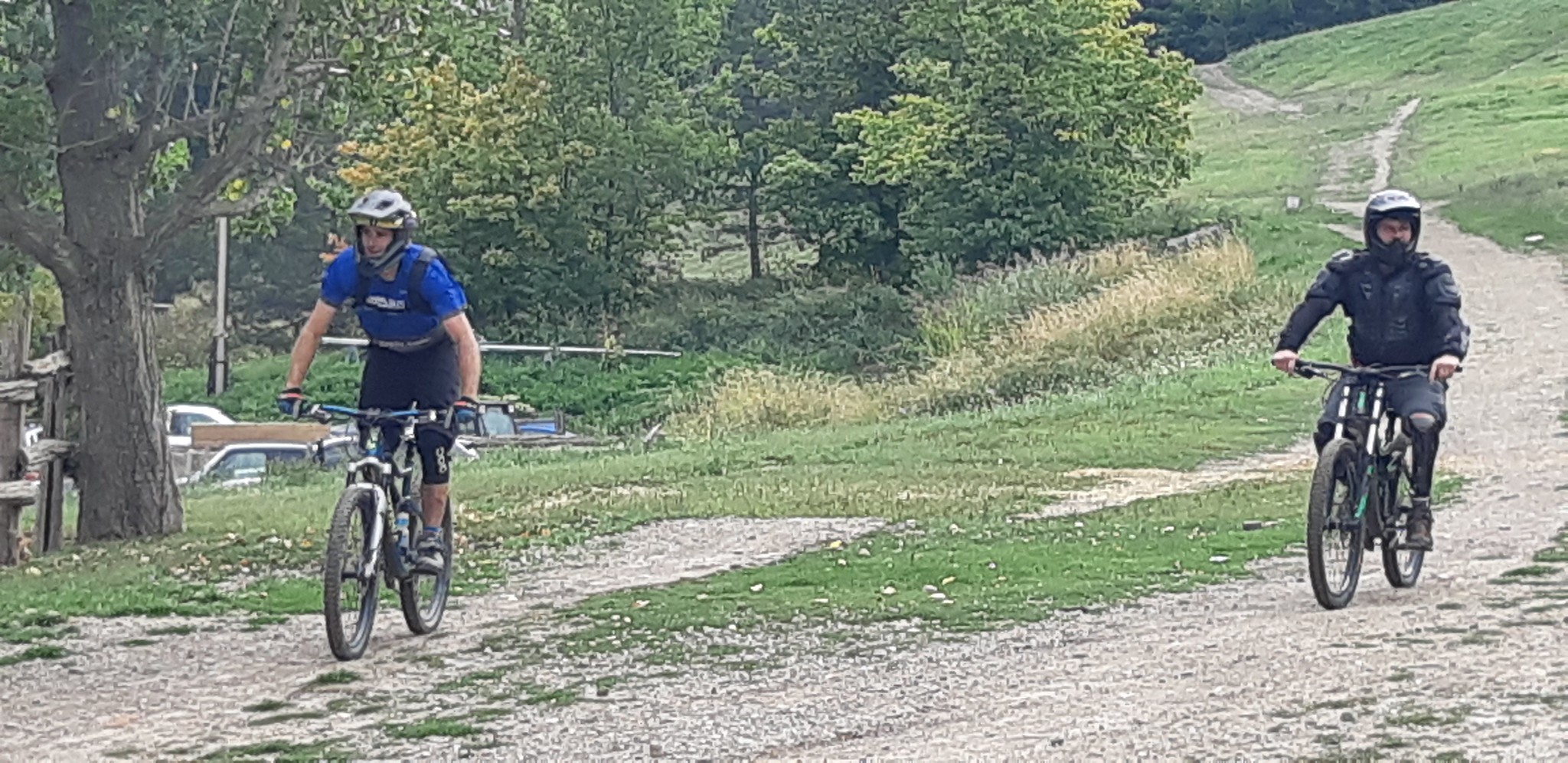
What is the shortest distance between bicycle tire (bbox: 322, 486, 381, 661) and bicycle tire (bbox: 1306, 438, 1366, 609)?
3.97 meters

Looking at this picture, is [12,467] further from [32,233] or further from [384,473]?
[384,473]

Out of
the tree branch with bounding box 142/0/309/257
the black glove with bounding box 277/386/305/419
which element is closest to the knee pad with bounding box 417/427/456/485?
the black glove with bounding box 277/386/305/419

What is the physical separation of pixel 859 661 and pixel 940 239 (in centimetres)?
3515

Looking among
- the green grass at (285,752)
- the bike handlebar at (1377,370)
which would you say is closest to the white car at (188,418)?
the bike handlebar at (1377,370)

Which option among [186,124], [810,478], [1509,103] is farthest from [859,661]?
[1509,103]

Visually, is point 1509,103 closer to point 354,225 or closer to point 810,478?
point 810,478

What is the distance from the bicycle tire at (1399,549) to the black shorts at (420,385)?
13.9 ft

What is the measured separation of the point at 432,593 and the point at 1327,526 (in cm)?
405

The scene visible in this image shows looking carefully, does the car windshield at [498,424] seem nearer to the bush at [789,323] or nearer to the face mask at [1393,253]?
the bush at [789,323]

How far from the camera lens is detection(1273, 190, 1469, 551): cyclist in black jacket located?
395 inches

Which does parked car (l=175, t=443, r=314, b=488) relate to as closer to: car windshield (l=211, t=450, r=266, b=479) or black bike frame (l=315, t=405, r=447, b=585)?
car windshield (l=211, t=450, r=266, b=479)

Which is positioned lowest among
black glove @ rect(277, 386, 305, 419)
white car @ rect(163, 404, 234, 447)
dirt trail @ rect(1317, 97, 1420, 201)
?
white car @ rect(163, 404, 234, 447)

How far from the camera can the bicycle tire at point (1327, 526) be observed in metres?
9.48

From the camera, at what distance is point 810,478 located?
18.7 meters
